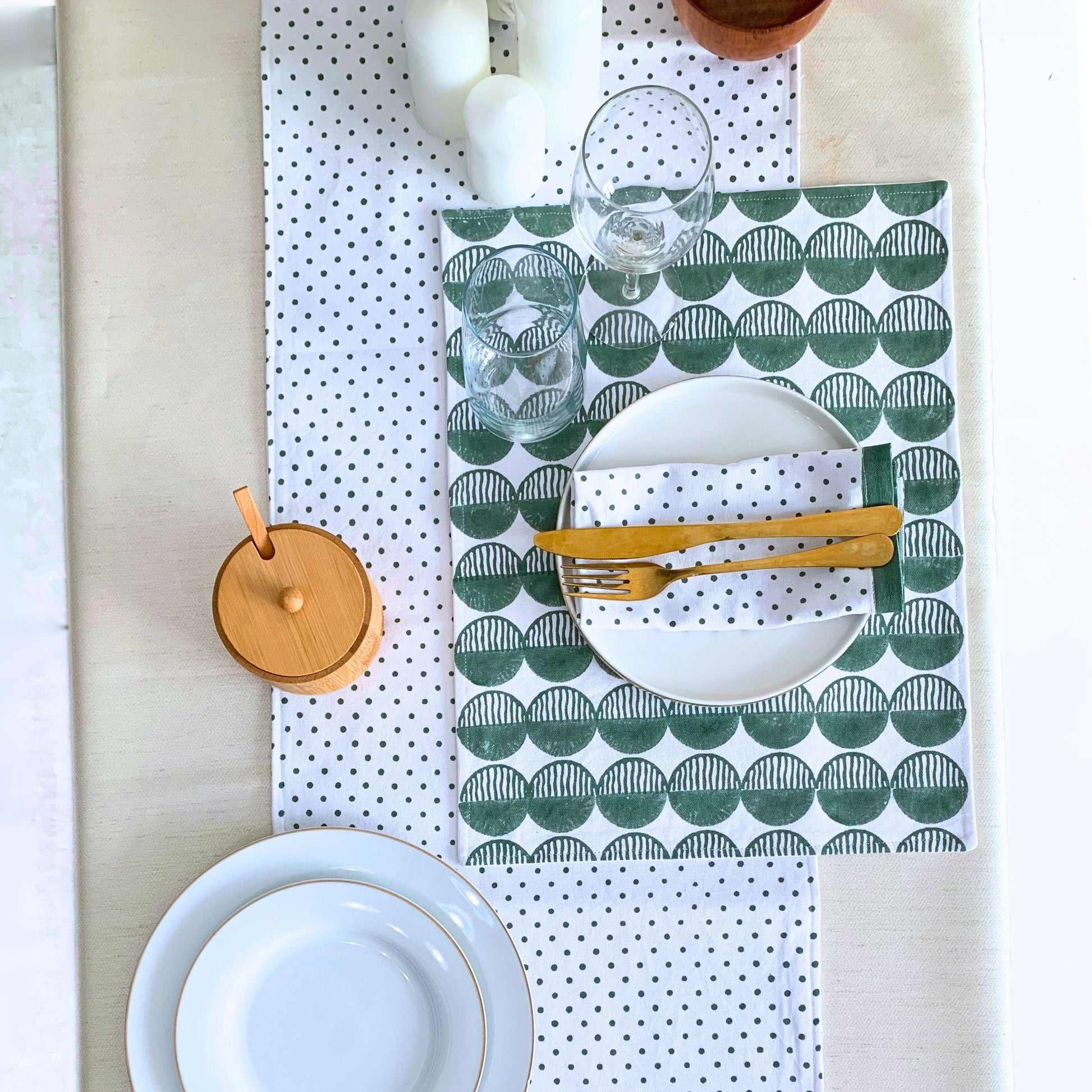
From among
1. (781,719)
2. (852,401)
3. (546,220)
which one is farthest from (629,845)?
(546,220)

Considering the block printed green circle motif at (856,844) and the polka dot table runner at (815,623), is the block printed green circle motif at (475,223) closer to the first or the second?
the polka dot table runner at (815,623)

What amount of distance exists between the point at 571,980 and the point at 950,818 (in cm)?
29

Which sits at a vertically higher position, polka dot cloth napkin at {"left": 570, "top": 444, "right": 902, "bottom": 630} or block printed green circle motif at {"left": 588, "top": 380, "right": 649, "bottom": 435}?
block printed green circle motif at {"left": 588, "top": 380, "right": 649, "bottom": 435}

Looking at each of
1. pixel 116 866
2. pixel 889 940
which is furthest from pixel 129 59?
pixel 889 940

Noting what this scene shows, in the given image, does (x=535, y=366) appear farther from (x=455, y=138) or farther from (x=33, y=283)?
(x=33, y=283)

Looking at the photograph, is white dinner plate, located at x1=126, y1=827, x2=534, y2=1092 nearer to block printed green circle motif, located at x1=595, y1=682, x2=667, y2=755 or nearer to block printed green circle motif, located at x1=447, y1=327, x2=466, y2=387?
block printed green circle motif, located at x1=595, y1=682, x2=667, y2=755

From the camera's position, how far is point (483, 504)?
649 millimetres

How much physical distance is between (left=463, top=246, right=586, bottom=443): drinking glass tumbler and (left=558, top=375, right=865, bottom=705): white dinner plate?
0.13 ft

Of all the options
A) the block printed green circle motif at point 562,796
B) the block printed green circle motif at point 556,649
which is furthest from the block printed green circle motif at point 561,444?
the block printed green circle motif at point 562,796

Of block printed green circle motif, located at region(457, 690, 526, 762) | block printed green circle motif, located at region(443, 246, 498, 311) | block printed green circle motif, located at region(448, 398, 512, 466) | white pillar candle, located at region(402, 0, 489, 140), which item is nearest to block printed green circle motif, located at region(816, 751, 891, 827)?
block printed green circle motif, located at region(457, 690, 526, 762)

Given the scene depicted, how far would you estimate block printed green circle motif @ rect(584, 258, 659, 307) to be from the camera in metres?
0.66

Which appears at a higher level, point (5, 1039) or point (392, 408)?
point (392, 408)

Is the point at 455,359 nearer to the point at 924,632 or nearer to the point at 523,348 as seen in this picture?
the point at 523,348

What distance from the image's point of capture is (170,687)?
0.66 m
